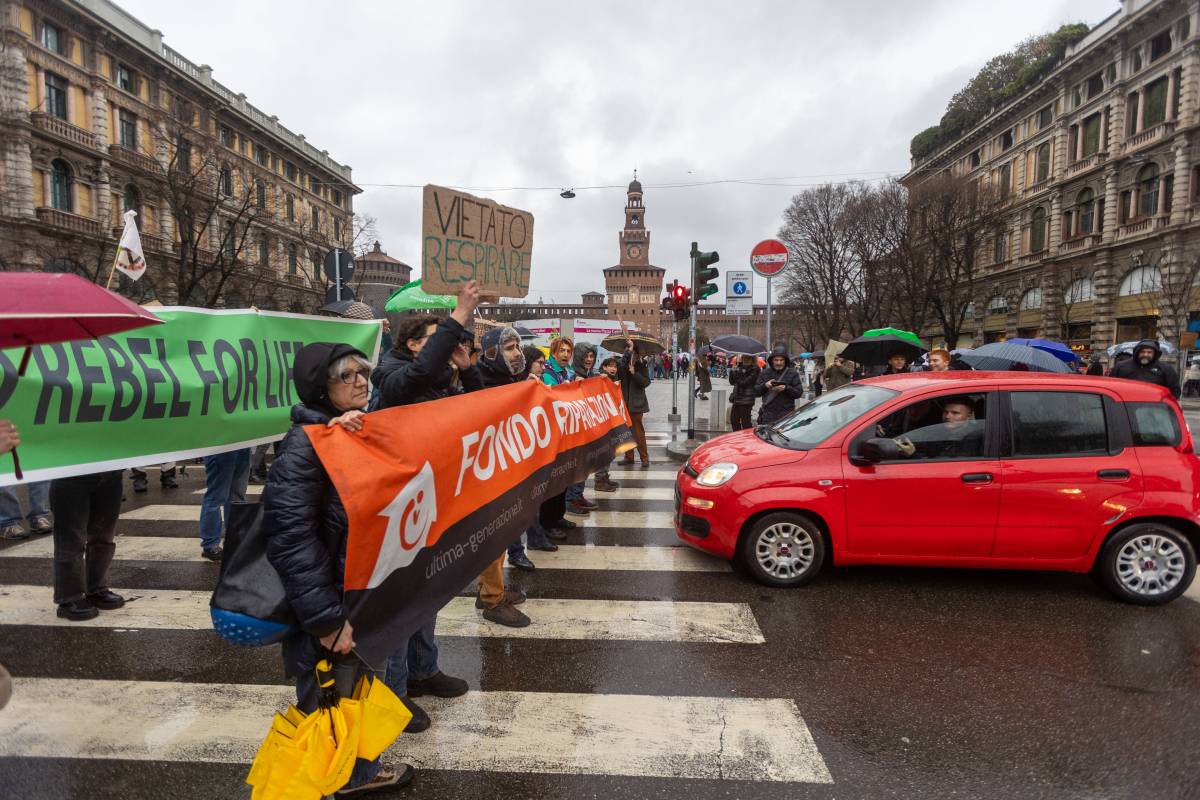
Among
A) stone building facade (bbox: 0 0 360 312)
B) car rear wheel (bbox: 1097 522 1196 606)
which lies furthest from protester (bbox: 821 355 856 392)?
stone building facade (bbox: 0 0 360 312)

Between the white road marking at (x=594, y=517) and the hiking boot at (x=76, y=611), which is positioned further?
the white road marking at (x=594, y=517)

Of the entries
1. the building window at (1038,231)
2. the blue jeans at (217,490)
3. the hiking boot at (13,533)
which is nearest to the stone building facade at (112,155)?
the hiking boot at (13,533)

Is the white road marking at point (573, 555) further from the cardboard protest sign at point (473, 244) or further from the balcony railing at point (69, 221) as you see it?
the balcony railing at point (69, 221)

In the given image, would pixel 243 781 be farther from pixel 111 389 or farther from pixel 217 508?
pixel 217 508

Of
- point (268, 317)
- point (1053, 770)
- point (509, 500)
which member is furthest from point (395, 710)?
point (268, 317)

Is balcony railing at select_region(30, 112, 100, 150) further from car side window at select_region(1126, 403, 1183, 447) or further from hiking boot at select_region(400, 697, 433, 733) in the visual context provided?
car side window at select_region(1126, 403, 1183, 447)

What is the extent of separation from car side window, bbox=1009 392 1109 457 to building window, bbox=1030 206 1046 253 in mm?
48333

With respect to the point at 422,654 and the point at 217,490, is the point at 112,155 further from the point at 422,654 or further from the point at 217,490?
the point at 422,654

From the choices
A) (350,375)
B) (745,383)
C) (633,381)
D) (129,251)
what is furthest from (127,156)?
(350,375)

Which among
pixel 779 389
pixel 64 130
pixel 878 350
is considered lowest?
pixel 779 389

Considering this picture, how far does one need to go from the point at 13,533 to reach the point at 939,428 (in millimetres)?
8071

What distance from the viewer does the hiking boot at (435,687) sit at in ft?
10.7

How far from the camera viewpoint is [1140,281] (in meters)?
34.7

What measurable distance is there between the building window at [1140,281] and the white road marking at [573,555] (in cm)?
3924
